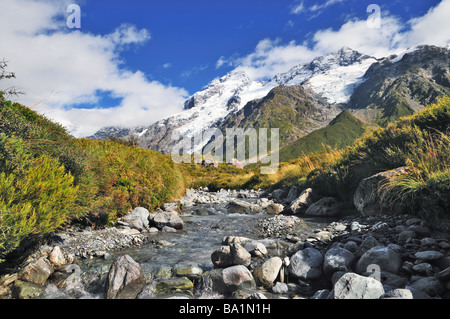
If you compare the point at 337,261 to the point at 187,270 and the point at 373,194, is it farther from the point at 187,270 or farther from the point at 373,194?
the point at 373,194

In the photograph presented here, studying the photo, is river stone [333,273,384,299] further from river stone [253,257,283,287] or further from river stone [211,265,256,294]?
river stone [211,265,256,294]

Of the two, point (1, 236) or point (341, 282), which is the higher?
point (1, 236)

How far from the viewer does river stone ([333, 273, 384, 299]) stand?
3324mm

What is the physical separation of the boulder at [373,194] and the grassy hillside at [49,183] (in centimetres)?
830

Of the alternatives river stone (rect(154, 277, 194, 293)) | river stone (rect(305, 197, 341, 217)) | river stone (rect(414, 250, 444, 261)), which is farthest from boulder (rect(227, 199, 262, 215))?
river stone (rect(414, 250, 444, 261))

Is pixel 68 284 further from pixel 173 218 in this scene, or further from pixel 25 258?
pixel 173 218

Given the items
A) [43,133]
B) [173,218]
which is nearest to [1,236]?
[43,133]

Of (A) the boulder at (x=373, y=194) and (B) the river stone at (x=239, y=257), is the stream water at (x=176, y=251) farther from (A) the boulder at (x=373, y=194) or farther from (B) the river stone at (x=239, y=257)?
(A) the boulder at (x=373, y=194)

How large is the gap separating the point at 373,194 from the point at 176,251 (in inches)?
258

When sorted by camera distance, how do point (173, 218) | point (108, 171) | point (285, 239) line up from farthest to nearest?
1. point (173, 218)
2. point (108, 171)
3. point (285, 239)

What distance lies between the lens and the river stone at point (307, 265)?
4648 mm

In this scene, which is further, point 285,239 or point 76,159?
point 285,239
